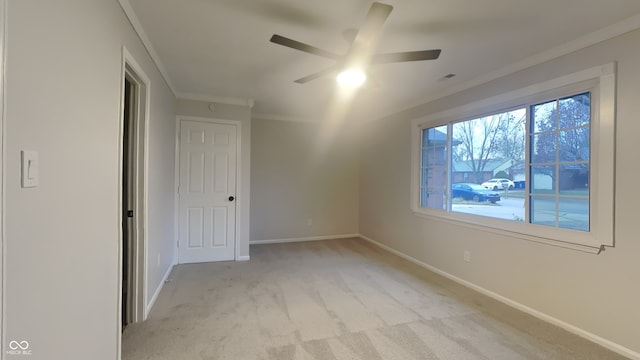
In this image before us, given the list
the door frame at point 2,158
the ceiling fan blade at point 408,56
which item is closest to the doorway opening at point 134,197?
the door frame at point 2,158

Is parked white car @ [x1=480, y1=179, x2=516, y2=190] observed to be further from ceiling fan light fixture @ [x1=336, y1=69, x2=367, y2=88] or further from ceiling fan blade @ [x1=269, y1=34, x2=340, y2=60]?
ceiling fan blade @ [x1=269, y1=34, x2=340, y2=60]

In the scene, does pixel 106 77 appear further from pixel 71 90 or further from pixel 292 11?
pixel 292 11

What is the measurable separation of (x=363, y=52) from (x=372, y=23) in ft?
0.96

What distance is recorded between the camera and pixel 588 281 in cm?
221

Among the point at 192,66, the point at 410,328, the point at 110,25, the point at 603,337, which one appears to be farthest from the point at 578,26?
the point at 192,66

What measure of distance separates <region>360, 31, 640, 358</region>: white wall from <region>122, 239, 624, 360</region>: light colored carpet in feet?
0.63

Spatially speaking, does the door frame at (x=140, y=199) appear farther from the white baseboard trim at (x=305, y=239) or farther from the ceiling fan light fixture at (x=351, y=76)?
the white baseboard trim at (x=305, y=239)

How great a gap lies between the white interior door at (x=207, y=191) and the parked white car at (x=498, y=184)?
327 cm

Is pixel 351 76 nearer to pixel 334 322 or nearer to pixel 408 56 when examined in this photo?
pixel 408 56

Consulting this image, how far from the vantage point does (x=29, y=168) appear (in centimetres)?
92

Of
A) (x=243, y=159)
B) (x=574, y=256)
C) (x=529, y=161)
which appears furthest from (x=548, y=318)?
(x=243, y=159)

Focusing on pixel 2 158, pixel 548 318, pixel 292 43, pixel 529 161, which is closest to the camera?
pixel 2 158

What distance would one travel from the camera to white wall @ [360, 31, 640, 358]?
199 centimetres

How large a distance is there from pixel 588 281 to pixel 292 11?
9.98 feet
